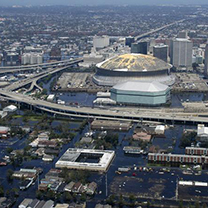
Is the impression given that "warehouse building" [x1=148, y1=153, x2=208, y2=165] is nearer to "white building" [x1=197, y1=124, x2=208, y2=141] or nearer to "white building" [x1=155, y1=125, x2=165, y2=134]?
"white building" [x1=197, y1=124, x2=208, y2=141]

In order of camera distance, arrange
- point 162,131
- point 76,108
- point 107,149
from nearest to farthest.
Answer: point 107,149 < point 162,131 < point 76,108

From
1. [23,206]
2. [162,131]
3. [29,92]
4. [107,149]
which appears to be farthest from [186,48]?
[23,206]

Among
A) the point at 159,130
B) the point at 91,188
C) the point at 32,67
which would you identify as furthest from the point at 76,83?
the point at 91,188

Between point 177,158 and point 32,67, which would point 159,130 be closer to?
point 177,158

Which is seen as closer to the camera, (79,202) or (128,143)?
(79,202)

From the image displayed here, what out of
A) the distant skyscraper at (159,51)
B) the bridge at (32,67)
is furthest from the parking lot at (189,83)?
the bridge at (32,67)

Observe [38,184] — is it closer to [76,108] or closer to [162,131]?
[162,131]

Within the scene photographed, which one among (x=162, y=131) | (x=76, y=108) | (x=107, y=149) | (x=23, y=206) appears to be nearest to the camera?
(x=23, y=206)
